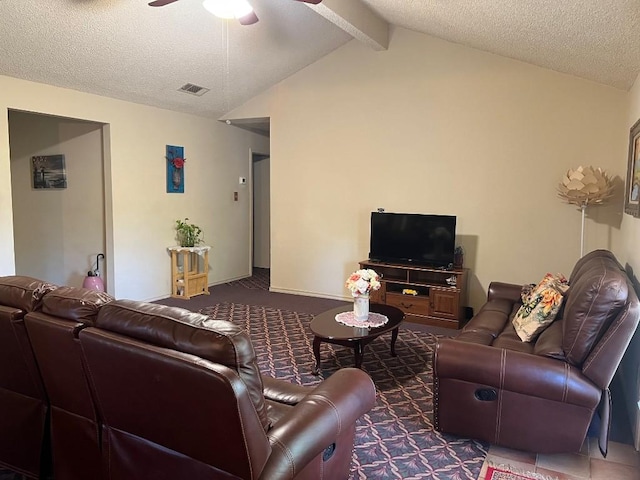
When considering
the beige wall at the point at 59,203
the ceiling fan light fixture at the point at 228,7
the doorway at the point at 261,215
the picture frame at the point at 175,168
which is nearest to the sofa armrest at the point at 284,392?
the ceiling fan light fixture at the point at 228,7

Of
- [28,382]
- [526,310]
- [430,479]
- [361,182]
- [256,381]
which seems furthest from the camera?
[361,182]

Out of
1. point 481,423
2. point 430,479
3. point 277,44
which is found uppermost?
point 277,44

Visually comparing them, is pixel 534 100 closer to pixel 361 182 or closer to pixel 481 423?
pixel 361 182

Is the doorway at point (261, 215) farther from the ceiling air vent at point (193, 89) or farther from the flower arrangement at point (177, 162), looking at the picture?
the ceiling air vent at point (193, 89)

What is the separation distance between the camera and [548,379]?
7.97 ft

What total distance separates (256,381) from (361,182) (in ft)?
15.5

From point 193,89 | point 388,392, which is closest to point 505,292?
point 388,392

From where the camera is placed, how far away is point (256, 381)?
5.09 ft

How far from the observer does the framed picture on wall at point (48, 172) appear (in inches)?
241

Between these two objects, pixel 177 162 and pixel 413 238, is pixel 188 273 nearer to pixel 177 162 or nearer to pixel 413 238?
pixel 177 162

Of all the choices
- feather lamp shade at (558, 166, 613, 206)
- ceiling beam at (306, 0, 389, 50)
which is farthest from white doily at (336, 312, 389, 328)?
ceiling beam at (306, 0, 389, 50)

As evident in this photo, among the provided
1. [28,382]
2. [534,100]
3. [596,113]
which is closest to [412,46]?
[534,100]

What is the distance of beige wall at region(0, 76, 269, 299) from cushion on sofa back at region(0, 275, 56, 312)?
2.91m

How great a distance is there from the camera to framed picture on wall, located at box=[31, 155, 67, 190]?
612 cm
